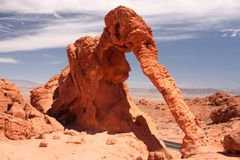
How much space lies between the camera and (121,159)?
681 inches

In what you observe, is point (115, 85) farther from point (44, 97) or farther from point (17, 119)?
point (44, 97)

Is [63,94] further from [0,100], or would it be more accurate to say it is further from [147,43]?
[147,43]

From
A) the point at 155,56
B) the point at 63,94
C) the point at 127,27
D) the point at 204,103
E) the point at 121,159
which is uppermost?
the point at 127,27

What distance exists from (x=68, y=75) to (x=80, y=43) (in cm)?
288

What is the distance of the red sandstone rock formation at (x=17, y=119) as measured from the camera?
18922mm

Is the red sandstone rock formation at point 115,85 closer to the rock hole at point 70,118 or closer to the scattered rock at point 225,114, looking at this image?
the rock hole at point 70,118

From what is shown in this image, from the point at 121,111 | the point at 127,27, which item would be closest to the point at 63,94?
the point at 121,111

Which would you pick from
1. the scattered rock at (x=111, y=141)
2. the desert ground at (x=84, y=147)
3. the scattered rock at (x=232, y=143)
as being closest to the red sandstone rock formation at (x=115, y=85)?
the desert ground at (x=84, y=147)

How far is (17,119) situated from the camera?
19.3 metres

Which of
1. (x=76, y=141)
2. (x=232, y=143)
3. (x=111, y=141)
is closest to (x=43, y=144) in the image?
(x=76, y=141)

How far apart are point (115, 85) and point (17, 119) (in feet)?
20.5

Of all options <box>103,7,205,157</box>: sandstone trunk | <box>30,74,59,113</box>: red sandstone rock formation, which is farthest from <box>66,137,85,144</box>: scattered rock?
<box>30,74,59,113</box>: red sandstone rock formation

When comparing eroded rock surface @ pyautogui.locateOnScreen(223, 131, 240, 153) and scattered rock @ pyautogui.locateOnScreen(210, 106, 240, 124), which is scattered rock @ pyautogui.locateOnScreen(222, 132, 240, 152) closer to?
eroded rock surface @ pyautogui.locateOnScreen(223, 131, 240, 153)

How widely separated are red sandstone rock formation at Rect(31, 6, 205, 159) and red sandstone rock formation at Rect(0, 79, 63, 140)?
93.2 inches
